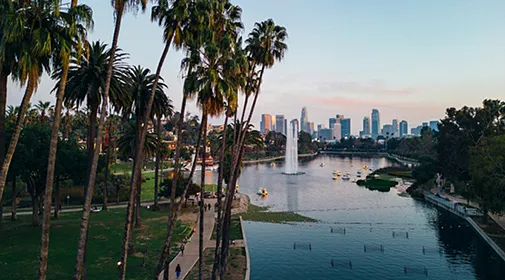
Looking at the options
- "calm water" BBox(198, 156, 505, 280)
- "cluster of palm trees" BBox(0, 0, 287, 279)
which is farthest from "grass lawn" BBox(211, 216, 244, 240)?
"cluster of palm trees" BBox(0, 0, 287, 279)

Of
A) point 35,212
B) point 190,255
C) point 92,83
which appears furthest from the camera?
point 35,212

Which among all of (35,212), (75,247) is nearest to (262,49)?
(75,247)

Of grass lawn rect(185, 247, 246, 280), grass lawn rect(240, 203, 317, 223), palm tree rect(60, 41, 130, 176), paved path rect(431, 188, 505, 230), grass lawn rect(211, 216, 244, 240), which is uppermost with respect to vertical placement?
palm tree rect(60, 41, 130, 176)

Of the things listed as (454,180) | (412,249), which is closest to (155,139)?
(412,249)

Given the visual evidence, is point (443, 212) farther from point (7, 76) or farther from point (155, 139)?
point (7, 76)

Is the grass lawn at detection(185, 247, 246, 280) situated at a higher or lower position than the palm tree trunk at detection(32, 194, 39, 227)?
lower

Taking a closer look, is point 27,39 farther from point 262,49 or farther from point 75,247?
point 75,247

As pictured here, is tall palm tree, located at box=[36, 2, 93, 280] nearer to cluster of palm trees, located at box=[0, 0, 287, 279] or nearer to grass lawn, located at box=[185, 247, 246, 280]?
cluster of palm trees, located at box=[0, 0, 287, 279]
